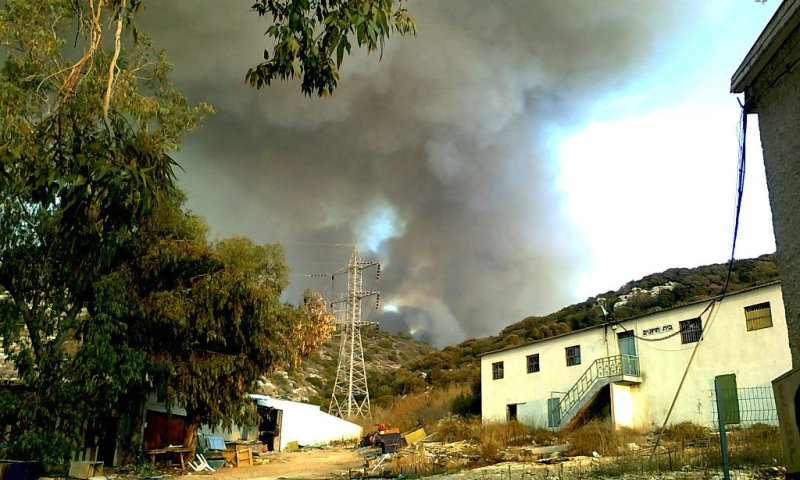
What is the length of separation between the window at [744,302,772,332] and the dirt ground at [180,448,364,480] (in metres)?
15.8

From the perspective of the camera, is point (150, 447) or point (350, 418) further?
point (350, 418)

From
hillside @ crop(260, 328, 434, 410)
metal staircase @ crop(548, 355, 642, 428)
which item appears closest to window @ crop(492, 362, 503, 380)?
metal staircase @ crop(548, 355, 642, 428)

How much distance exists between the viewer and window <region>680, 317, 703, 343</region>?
2469 cm

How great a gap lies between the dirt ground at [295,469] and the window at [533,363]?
1086 cm

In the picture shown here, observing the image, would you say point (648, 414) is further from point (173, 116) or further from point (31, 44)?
point (31, 44)

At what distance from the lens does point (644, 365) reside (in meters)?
27.1

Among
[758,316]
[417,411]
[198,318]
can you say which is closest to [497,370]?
[417,411]

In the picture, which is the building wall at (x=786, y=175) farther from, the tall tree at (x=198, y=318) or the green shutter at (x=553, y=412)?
the green shutter at (x=553, y=412)

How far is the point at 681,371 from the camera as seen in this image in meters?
25.2

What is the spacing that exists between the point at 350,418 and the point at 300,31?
4207 cm

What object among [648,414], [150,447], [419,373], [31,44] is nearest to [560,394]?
[648,414]

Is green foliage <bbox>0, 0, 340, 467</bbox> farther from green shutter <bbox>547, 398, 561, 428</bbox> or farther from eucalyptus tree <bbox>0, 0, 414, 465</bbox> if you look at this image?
green shutter <bbox>547, 398, 561, 428</bbox>

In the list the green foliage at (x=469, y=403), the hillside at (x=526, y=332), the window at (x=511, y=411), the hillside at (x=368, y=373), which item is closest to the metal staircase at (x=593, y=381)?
the window at (x=511, y=411)

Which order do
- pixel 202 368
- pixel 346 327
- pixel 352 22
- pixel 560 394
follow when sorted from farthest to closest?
pixel 346 327 → pixel 560 394 → pixel 202 368 → pixel 352 22
